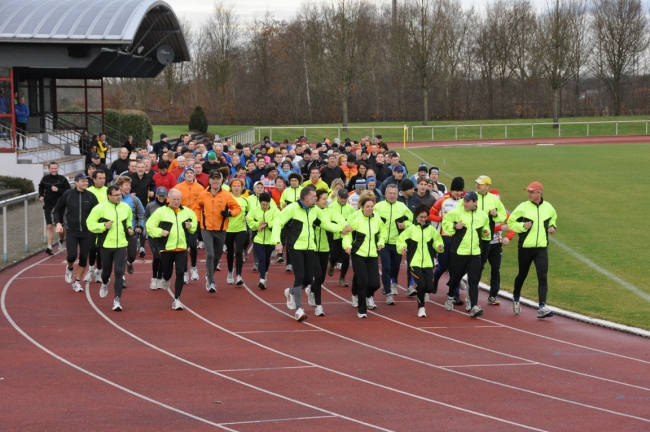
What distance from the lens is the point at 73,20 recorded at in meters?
28.7

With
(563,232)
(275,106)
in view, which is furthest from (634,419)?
(275,106)

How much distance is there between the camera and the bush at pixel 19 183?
83.5ft

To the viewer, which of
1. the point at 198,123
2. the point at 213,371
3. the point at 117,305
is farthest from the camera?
the point at 198,123

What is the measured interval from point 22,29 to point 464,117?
51686 millimetres

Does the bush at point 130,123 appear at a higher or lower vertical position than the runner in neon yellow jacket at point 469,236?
higher

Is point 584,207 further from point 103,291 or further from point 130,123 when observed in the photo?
point 130,123

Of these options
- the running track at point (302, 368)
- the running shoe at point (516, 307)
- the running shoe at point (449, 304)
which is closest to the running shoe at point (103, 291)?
the running track at point (302, 368)

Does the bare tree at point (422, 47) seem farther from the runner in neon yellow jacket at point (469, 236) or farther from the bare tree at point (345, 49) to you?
the runner in neon yellow jacket at point (469, 236)

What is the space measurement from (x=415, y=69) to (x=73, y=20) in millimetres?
44309

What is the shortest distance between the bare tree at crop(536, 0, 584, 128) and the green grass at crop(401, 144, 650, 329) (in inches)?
709

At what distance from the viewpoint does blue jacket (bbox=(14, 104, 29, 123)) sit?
28953 mm

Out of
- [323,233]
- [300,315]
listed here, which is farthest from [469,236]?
[300,315]

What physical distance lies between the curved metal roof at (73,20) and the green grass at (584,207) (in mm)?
12283

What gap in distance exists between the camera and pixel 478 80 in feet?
262
